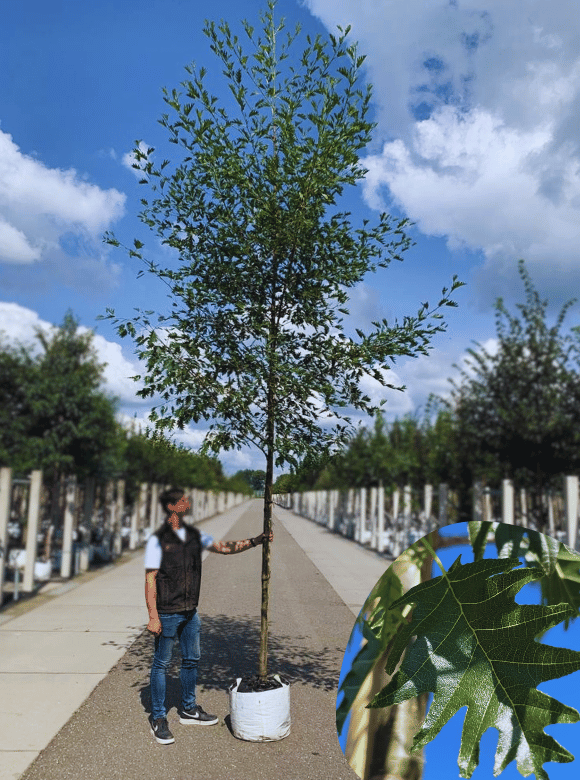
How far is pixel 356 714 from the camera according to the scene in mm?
1347

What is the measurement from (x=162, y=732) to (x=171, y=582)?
3.48 feet

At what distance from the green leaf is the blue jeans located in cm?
411

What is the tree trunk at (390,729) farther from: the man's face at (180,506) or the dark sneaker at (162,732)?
the dark sneaker at (162,732)

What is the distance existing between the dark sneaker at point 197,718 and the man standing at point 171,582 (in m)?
0.34

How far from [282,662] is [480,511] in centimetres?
730

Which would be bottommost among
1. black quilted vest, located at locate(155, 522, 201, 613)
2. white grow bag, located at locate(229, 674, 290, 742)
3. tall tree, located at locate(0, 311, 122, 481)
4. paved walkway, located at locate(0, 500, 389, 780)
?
paved walkway, located at locate(0, 500, 389, 780)

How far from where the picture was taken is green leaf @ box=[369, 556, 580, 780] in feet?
3.20

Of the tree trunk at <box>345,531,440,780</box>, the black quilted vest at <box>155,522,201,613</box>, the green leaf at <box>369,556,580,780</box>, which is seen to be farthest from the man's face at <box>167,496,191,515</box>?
the green leaf at <box>369,556,580,780</box>

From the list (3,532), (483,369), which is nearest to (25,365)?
(3,532)

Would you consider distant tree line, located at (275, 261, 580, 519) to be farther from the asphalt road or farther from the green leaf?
the green leaf

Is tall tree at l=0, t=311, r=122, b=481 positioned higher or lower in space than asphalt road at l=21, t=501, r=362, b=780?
higher

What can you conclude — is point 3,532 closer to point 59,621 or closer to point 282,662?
point 59,621

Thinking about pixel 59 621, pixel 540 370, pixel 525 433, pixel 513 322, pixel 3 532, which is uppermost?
pixel 513 322

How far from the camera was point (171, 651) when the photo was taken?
16.4 feet
